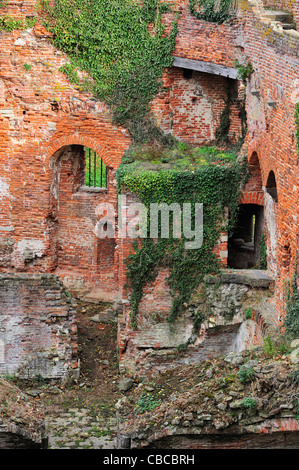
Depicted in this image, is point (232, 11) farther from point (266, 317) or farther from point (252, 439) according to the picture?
point (252, 439)

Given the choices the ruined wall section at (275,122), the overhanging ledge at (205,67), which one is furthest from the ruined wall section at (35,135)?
the ruined wall section at (275,122)

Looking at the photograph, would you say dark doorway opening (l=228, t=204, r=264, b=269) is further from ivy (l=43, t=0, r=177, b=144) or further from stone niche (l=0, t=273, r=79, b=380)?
stone niche (l=0, t=273, r=79, b=380)

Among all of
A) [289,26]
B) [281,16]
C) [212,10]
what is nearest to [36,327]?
[212,10]

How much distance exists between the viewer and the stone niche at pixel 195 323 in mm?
15250

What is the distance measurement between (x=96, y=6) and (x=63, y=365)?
7.33 m

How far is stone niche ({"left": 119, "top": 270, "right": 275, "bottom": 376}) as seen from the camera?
1525 cm

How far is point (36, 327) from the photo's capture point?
50.5 ft

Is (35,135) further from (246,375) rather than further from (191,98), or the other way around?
(246,375)

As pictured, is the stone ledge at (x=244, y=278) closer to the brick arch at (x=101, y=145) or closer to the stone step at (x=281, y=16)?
the brick arch at (x=101, y=145)

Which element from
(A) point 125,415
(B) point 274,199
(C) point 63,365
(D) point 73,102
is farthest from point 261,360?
(D) point 73,102

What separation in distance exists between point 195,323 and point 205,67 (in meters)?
5.23

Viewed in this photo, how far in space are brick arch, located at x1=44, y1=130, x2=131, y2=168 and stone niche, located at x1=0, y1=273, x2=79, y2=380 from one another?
12.2 ft

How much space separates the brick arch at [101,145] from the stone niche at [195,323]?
3.41 metres

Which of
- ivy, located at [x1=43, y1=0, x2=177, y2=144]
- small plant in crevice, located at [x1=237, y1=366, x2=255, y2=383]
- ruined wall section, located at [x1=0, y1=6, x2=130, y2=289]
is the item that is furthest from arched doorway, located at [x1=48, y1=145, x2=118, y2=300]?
small plant in crevice, located at [x1=237, y1=366, x2=255, y2=383]
